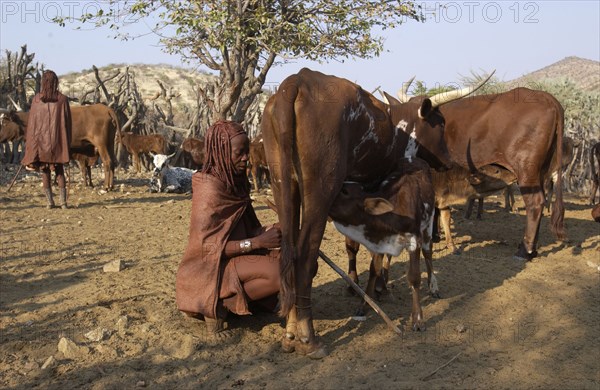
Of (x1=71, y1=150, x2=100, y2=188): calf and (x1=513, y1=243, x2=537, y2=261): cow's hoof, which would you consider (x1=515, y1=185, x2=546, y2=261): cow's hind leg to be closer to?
(x1=513, y1=243, x2=537, y2=261): cow's hoof

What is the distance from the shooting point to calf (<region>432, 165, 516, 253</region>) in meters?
8.85

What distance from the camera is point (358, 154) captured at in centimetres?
527

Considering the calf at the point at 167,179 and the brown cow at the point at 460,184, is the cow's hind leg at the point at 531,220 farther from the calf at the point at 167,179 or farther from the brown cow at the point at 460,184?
the calf at the point at 167,179

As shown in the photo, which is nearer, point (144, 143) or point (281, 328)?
point (281, 328)

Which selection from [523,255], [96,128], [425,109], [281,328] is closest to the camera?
[281,328]

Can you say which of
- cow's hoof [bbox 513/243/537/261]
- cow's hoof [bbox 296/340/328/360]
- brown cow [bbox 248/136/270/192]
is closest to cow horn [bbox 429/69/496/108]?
cow's hoof [bbox 513/243/537/261]

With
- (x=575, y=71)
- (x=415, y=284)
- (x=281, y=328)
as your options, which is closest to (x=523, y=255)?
(x=415, y=284)

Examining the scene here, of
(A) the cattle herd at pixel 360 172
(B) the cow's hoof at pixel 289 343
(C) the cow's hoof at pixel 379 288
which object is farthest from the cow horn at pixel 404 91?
(B) the cow's hoof at pixel 289 343

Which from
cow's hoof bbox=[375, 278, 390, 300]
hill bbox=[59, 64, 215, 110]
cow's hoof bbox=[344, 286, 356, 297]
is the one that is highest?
hill bbox=[59, 64, 215, 110]

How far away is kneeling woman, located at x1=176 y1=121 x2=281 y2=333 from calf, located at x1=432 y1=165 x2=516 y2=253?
14.8 feet

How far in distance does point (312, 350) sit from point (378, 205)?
1.30 m

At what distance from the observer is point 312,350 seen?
4.60 meters

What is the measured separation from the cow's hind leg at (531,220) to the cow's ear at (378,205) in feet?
14.3

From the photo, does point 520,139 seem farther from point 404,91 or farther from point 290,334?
point 290,334
